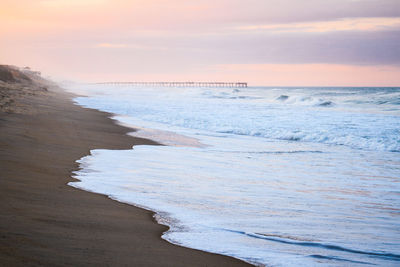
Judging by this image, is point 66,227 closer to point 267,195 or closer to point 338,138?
point 267,195

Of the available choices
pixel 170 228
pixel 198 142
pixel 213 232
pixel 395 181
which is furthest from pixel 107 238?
pixel 198 142

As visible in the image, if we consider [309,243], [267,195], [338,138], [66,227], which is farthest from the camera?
[338,138]

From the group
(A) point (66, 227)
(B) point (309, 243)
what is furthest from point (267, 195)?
(A) point (66, 227)

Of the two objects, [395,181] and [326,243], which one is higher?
[395,181]

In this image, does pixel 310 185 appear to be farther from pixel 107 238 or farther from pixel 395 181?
→ pixel 107 238

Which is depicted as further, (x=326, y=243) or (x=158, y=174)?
(x=158, y=174)

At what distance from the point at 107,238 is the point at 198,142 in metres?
7.99

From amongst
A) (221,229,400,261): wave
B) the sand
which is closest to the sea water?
(221,229,400,261): wave

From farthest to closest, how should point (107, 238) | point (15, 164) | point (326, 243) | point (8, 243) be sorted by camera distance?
point (15, 164) → point (326, 243) → point (107, 238) → point (8, 243)

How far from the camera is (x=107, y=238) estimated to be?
3.31 meters

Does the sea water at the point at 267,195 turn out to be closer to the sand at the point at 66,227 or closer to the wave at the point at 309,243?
the wave at the point at 309,243

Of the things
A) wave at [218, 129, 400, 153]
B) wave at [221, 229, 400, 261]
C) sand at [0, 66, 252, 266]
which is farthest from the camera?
wave at [218, 129, 400, 153]

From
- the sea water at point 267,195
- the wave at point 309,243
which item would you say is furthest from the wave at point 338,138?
the wave at point 309,243

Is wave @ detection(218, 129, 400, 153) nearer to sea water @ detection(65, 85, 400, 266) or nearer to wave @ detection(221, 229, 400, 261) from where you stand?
sea water @ detection(65, 85, 400, 266)
